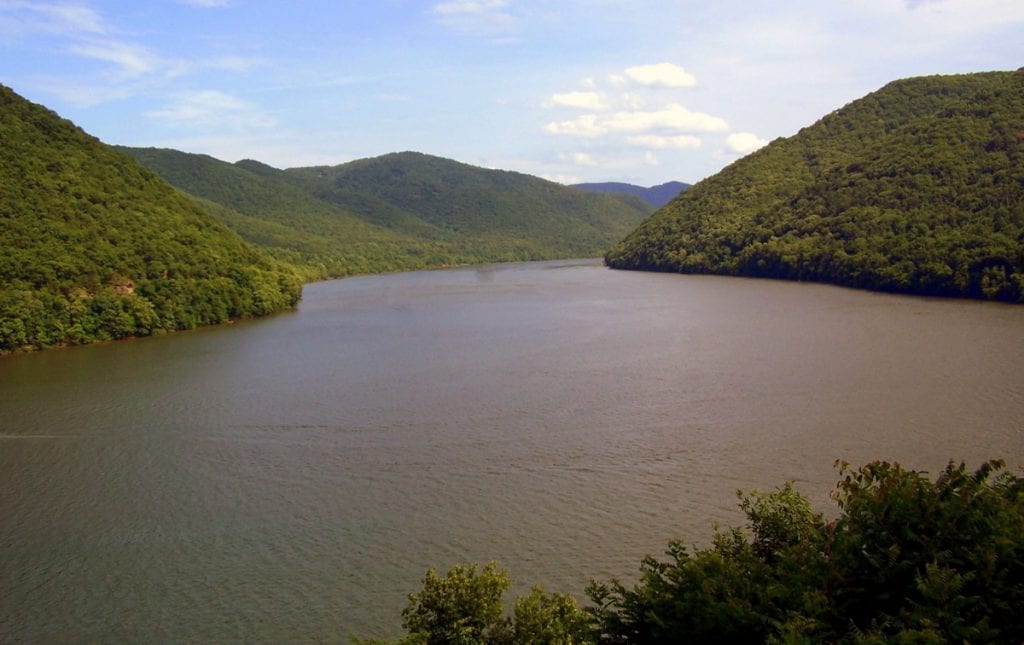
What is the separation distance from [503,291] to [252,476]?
51785mm

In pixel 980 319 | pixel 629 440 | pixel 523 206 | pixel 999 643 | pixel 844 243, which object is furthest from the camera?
pixel 523 206

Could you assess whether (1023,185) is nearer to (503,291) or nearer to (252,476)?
(503,291)

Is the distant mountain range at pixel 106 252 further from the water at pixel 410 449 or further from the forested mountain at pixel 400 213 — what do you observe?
the forested mountain at pixel 400 213

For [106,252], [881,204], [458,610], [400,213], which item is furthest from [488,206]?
[458,610]

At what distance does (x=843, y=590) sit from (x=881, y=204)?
64.6 meters

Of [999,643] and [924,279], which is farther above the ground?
[924,279]

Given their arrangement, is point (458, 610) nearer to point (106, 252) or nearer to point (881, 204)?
point (106, 252)

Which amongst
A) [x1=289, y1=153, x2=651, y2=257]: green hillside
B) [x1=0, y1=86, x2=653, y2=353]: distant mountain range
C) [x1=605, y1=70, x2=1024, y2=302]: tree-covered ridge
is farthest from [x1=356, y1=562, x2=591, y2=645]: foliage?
[x1=289, y1=153, x2=651, y2=257]: green hillside

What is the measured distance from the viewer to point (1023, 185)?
2251 inches

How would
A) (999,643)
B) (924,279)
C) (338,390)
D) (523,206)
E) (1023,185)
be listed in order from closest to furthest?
1. (999,643)
2. (338,390)
3. (924,279)
4. (1023,185)
5. (523,206)

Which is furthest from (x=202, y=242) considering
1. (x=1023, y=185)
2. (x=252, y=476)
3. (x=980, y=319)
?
(x=1023, y=185)

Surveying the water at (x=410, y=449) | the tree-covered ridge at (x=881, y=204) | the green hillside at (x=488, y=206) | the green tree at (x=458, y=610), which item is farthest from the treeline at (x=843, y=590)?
the green hillside at (x=488, y=206)

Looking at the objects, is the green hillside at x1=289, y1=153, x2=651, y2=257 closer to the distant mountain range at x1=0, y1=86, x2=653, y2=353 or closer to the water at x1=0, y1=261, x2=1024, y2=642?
the distant mountain range at x1=0, y1=86, x2=653, y2=353

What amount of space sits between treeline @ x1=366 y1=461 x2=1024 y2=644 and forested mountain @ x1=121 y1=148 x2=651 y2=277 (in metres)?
84.3
